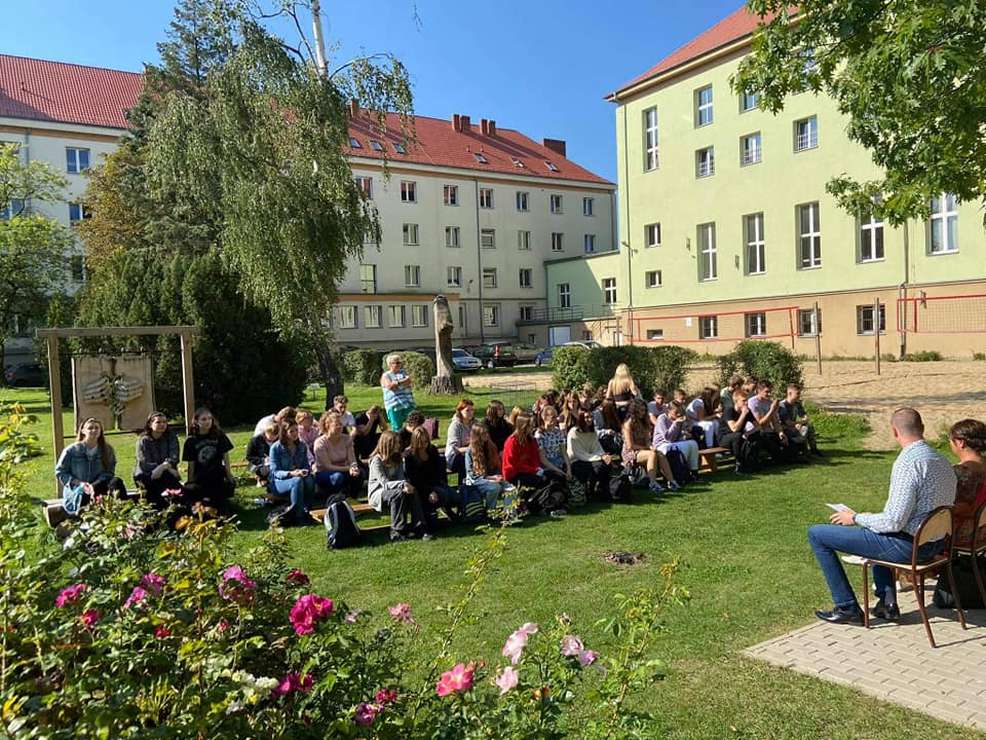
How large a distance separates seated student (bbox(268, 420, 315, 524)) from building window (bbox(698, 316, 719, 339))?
1186 inches

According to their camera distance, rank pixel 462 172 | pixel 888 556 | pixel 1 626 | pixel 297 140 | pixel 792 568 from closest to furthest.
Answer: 1. pixel 1 626
2. pixel 888 556
3. pixel 792 568
4. pixel 297 140
5. pixel 462 172

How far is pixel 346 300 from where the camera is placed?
166 ft

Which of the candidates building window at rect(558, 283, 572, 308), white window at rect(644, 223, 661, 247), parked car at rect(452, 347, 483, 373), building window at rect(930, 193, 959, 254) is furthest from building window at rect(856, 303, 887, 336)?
building window at rect(558, 283, 572, 308)

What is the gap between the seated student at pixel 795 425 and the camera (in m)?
13.0

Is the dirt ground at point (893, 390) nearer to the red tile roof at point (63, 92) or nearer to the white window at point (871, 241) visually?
the white window at point (871, 241)

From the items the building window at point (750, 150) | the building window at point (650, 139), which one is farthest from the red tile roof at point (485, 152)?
the building window at point (750, 150)

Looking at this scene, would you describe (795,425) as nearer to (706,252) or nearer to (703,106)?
(706,252)

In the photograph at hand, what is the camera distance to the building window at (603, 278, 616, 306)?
52.4 m

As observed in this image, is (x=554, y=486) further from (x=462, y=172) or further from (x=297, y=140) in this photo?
(x=462, y=172)

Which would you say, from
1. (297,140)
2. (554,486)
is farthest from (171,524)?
(297,140)

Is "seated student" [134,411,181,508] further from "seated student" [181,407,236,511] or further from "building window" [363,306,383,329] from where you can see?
"building window" [363,306,383,329]

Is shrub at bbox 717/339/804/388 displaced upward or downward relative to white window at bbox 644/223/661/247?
downward

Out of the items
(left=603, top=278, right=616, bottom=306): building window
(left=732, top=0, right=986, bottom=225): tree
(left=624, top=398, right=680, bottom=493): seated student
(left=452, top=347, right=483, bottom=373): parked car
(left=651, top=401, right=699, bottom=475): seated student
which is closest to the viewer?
(left=732, top=0, right=986, bottom=225): tree

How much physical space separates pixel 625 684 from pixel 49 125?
51.5 meters
